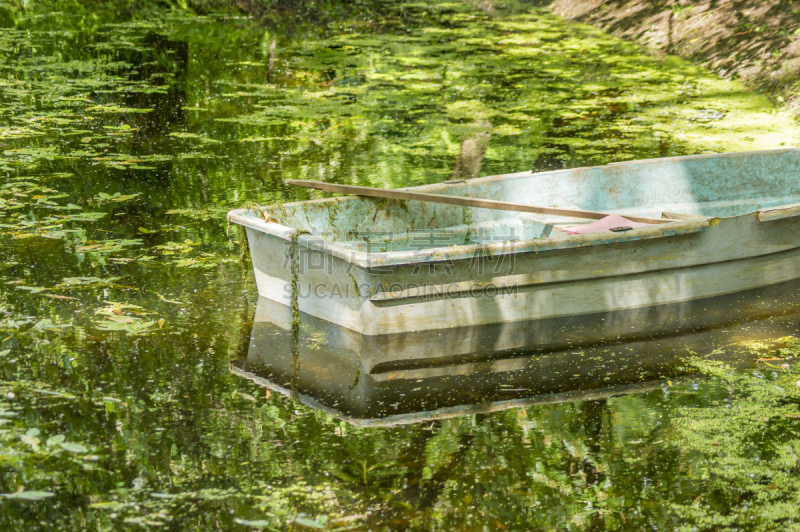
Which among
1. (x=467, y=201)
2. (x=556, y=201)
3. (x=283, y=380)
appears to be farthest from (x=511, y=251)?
(x=556, y=201)

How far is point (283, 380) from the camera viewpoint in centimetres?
391

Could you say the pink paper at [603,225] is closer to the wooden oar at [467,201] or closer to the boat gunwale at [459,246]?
the wooden oar at [467,201]

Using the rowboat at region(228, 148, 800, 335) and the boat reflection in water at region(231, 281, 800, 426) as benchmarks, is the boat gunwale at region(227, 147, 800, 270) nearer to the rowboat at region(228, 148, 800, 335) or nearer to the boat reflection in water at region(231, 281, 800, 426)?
the rowboat at region(228, 148, 800, 335)

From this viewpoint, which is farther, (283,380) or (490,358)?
(490,358)

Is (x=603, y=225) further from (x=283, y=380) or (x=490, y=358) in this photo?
(x=283, y=380)

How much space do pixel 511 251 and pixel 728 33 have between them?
8.08 metres

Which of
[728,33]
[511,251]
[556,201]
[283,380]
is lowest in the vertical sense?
[283,380]

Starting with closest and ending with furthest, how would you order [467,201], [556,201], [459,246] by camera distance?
[459,246] → [467,201] → [556,201]

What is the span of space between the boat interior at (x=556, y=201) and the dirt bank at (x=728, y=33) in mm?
3015

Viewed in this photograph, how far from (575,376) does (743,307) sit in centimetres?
141

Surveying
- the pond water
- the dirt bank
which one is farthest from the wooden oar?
the dirt bank

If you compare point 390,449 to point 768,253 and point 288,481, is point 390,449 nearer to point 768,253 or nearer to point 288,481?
point 288,481

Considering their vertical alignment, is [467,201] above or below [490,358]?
above

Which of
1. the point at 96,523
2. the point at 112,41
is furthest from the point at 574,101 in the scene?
the point at 96,523
